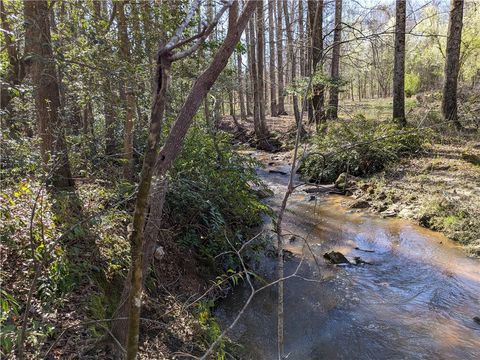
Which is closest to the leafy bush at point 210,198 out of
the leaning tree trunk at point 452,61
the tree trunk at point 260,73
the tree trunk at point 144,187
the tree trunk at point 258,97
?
the tree trunk at point 144,187

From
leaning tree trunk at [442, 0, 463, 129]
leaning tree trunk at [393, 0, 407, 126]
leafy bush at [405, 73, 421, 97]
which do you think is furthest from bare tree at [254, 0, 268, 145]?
leafy bush at [405, 73, 421, 97]

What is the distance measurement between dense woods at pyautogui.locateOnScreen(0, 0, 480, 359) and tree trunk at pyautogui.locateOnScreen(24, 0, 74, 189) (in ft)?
0.08

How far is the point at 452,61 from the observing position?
405 inches

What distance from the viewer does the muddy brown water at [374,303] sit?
4051 millimetres

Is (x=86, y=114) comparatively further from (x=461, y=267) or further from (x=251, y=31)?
(x=251, y=31)

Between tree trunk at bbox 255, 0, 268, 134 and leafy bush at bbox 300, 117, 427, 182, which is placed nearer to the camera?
leafy bush at bbox 300, 117, 427, 182

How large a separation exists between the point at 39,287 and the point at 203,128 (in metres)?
6.64

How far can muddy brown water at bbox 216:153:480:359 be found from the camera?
13.3 feet

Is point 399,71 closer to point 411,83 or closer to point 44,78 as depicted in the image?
point 44,78

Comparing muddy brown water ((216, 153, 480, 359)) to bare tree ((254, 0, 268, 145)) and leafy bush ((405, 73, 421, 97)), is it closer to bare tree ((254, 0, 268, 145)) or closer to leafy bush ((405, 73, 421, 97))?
bare tree ((254, 0, 268, 145))

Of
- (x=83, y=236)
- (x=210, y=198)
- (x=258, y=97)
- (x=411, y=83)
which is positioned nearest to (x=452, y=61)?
(x=258, y=97)

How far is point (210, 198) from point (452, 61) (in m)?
8.67

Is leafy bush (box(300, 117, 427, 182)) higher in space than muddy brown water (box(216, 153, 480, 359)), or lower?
higher

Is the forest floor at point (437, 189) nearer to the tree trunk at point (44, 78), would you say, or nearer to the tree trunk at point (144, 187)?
the tree trunk at point (44, 78)
